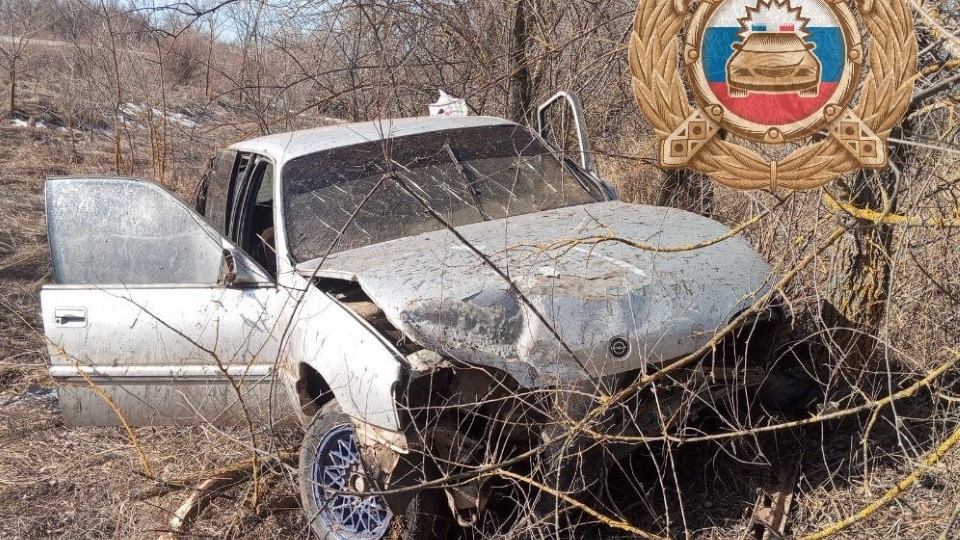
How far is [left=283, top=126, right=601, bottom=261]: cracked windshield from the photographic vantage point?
4.57m

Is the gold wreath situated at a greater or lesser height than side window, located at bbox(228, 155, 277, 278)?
greater

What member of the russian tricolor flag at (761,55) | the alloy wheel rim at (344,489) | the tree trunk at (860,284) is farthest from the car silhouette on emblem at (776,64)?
the alloy wheel rim at (344,489)

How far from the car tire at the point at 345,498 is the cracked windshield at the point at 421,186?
2.93 feet

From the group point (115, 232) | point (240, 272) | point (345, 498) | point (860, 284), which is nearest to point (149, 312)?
point (240, 272)

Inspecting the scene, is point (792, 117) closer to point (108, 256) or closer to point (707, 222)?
point (707, 222)

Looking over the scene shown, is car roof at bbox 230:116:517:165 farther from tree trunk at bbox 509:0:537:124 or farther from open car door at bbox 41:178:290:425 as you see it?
tree trunk at bbox 509:0:537:124

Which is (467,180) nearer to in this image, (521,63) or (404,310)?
(404,310)

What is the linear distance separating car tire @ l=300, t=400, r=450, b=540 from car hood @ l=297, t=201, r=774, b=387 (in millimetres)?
577

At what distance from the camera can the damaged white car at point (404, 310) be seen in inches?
140

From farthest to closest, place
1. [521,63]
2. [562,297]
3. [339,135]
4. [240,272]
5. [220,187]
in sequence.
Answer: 1. [521,63]
2. [220,187]
3. [339,135]
4. [240,272]
5. [562,297]

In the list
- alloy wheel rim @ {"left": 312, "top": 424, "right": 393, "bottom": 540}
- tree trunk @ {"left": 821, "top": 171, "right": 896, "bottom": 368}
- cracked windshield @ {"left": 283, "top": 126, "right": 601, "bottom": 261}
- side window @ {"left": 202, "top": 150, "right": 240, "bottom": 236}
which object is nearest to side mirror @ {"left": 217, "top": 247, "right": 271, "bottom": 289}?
cracked windshield @ {"left": 283, "top": 126, "right": 601, "bottom": 261}

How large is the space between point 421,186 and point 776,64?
1.86 metres

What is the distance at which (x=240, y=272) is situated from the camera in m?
4.39

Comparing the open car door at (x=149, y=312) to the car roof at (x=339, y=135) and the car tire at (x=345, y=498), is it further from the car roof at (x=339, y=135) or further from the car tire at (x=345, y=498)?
the car roof at (x=339, y=135)
